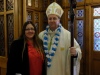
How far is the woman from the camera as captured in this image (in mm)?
1781

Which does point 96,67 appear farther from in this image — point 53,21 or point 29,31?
point 29,31

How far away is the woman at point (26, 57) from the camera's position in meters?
1.78

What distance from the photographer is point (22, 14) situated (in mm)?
2443

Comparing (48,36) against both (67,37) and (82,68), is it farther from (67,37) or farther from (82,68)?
(82,68)

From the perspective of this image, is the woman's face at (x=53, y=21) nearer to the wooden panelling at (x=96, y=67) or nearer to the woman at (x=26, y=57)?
the woman at (x=26, y=57)

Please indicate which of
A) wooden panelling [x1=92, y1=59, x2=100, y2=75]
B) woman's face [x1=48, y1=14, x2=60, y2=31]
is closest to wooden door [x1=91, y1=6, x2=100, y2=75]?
wooden panelling [x1=92, y1=59, x2=100, y2=75]

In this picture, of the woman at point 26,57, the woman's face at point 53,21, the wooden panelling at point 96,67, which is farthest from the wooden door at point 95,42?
the woman at point 26,57

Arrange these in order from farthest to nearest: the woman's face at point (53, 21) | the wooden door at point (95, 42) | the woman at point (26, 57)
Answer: the wooden door at point (95, 42)
the woman's face at point (53, 21)
the woman at point (26, 57)

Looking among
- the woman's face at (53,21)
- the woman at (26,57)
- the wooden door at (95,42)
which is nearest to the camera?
the woman at (26,57)

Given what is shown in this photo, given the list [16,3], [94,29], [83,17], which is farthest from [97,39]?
[16,3]

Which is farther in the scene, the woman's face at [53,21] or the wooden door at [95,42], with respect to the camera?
the wooden door at [95,42]

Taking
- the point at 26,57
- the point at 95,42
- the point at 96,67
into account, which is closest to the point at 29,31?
the point at 26,57

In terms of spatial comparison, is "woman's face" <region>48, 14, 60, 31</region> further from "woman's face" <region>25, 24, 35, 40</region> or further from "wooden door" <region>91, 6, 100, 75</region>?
"wooden door" <region>91, 6, 100, 75</region>

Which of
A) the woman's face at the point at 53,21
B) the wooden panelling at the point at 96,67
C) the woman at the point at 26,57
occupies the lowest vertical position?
the wooden panelling at the point at 96,67
